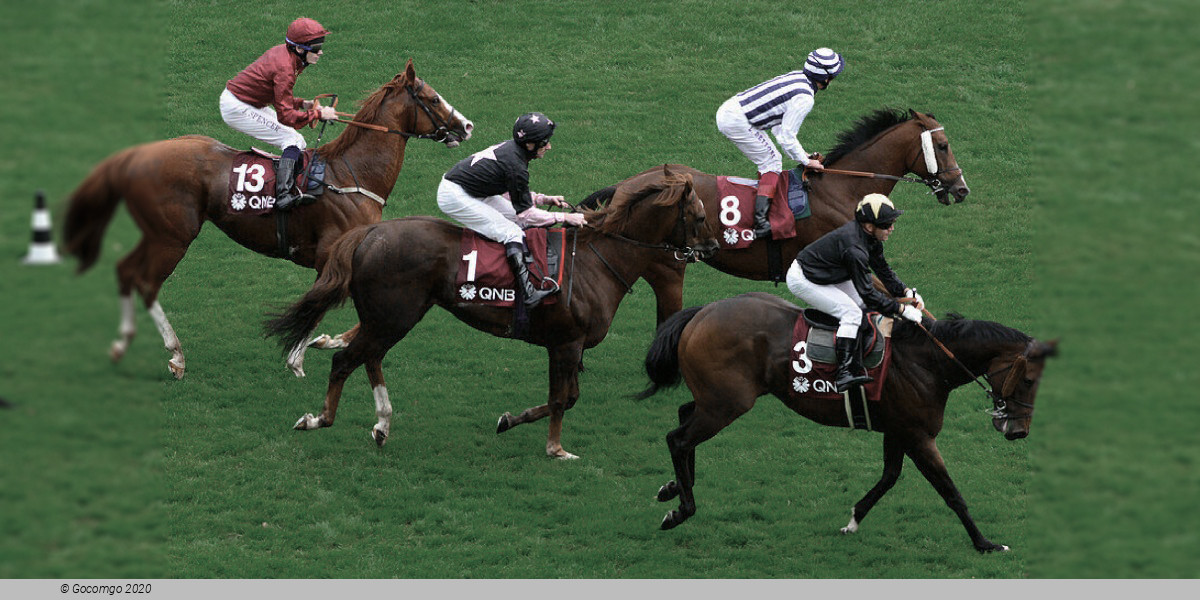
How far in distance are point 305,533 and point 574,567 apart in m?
1.89

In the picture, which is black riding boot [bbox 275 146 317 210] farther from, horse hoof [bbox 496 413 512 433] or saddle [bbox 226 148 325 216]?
horse hoof [bbox 496 413 512 433]

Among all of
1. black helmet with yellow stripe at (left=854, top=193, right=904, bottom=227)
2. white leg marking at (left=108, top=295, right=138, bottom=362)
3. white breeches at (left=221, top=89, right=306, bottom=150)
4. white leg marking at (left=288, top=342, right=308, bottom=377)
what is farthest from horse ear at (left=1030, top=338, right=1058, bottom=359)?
white breeches at (left=221, top=89, right=306, bottom=150)

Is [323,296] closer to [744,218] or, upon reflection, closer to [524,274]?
[524,274]

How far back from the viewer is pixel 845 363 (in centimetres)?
→ 874

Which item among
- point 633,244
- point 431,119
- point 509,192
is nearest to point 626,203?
point 633,244

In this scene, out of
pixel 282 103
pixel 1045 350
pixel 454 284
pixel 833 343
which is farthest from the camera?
pixel 282 103

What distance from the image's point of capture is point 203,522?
9.11 meters

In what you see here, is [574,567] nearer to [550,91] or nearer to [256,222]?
[256,222]

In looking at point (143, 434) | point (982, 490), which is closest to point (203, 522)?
point (143, 434)

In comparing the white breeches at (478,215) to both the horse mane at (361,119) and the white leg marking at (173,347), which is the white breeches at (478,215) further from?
the white leg marking at (173,347)

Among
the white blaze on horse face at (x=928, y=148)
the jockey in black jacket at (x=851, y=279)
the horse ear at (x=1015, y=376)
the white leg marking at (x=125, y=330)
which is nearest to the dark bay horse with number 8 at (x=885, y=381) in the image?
the horse ear at (x=1015, y=376)

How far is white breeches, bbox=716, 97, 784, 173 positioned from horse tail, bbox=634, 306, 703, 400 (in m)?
2.81

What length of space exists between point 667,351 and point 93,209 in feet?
17.4

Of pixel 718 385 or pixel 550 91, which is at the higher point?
pixel 550 91
